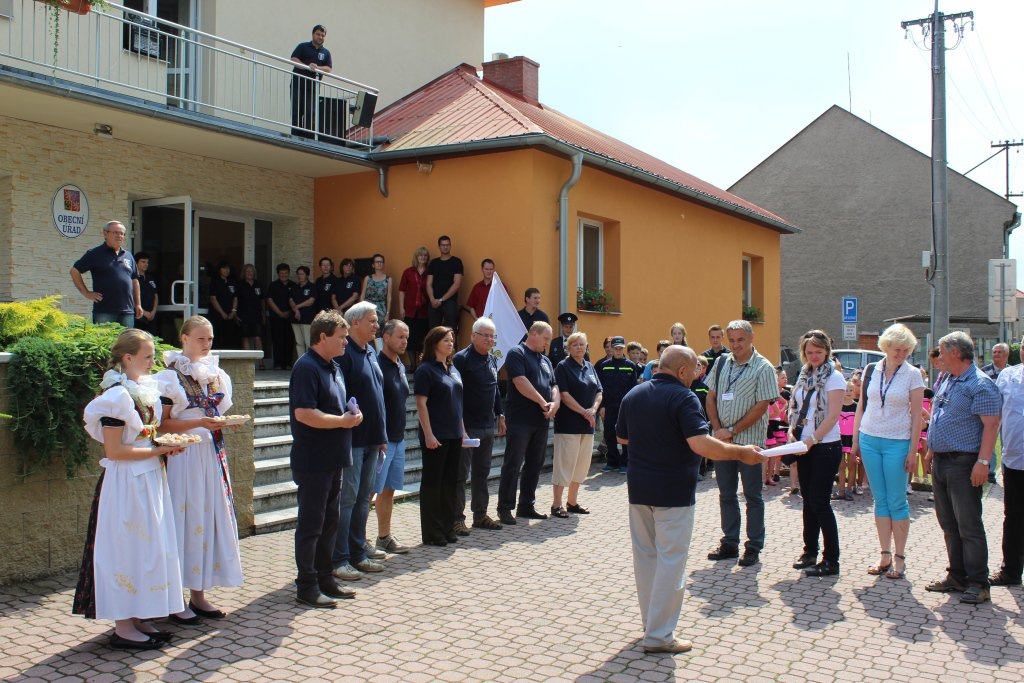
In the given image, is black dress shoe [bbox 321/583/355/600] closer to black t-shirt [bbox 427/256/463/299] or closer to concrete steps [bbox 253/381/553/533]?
concrete steps [bbox 253/381/553/533]

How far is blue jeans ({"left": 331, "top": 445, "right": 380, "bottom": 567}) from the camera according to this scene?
6.13 meters

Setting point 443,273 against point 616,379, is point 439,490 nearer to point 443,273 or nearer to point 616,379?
point 616,379

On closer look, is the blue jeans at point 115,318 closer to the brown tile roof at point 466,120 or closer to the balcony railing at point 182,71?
the balcony railing at point 182,71

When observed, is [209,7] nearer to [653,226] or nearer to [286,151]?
[286,151]

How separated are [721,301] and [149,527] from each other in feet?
47.7

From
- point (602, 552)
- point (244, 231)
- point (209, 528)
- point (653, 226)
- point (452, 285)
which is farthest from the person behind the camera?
point (653, 226)

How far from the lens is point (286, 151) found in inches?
481

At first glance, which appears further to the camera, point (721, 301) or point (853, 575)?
point (721, 301)

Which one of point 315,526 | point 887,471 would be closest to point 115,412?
point 315,526

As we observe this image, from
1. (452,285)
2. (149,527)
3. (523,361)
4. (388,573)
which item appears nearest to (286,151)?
(452,285)

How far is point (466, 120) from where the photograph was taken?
13.4 meters

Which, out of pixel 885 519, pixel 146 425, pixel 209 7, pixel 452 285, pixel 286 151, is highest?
pixel 209 7

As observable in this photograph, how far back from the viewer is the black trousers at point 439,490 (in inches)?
281

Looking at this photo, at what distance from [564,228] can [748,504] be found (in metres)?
6.45
